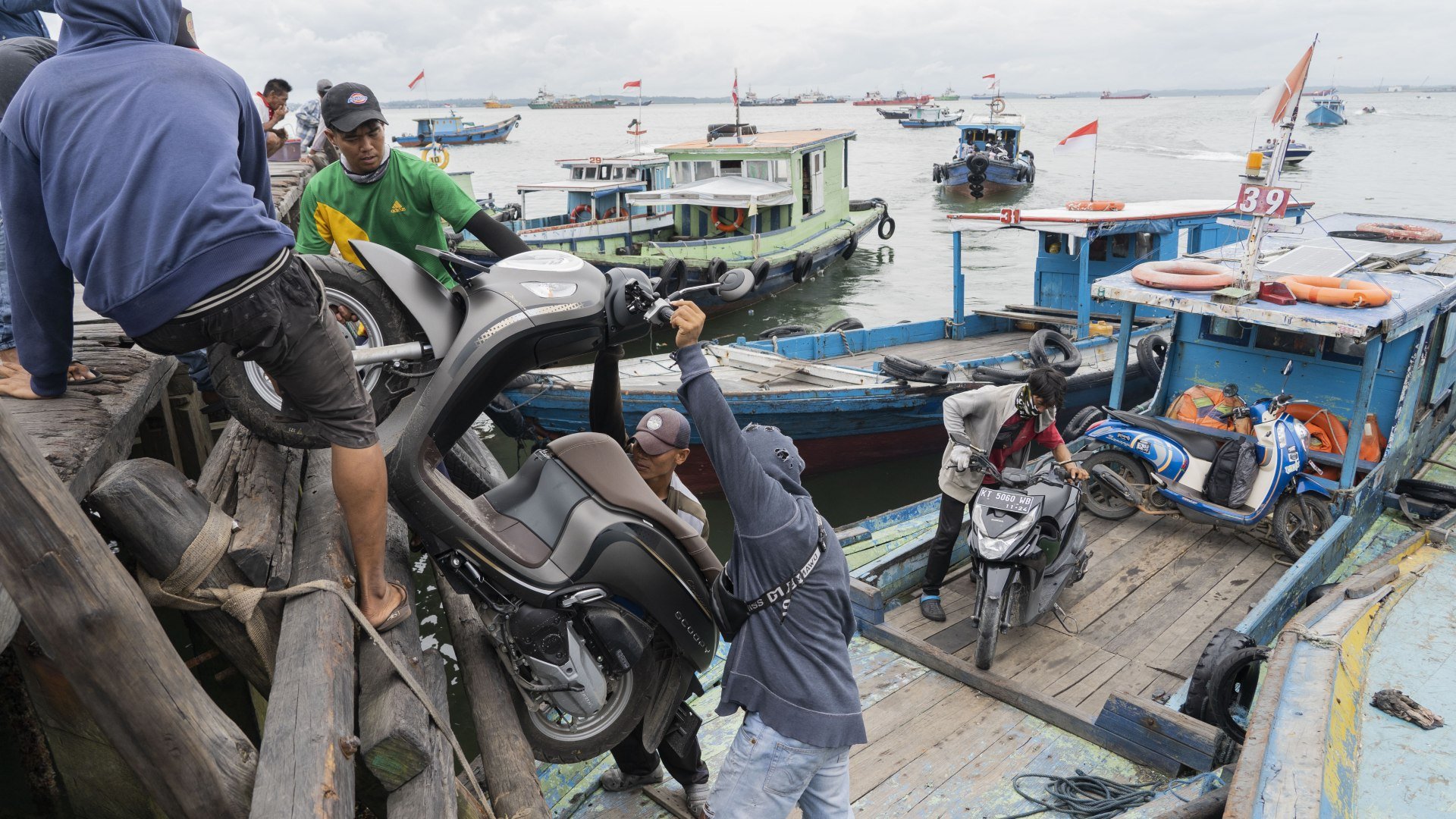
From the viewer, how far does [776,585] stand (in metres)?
2.40

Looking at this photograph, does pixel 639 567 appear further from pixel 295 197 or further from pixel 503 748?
pixel 295 197

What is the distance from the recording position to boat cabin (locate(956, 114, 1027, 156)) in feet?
114

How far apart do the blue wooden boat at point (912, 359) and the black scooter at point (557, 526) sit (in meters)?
5.55

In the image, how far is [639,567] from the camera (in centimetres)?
273

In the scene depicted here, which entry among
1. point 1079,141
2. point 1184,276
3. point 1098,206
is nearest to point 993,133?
point 1098,206

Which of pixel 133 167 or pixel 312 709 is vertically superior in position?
pixel 133 167

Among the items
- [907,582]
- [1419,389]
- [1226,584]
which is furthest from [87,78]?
[1419,389]

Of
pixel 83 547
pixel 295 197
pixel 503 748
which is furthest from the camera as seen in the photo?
pixel 295 197

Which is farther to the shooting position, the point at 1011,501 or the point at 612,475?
the point at 1011,501

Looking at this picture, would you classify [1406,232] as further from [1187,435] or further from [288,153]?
[288,153]

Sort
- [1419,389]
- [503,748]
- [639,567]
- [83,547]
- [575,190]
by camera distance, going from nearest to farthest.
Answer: [83,547] < [503,748] < [639,567] < [1419,389] < [575,190]

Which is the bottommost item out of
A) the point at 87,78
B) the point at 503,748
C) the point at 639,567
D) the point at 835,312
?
the point at 835,312

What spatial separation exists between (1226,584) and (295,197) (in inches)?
302

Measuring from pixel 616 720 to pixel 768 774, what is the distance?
613 millimetres
